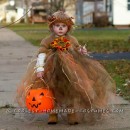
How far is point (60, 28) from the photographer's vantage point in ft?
23.9

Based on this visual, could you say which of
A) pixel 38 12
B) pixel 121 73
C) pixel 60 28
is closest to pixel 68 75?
pixel 60 28

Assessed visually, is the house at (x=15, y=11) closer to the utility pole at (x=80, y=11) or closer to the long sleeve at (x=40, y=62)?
the utility pole at (x=80, y=11)

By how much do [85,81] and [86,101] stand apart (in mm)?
263

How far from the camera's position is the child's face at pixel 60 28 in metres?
7.30

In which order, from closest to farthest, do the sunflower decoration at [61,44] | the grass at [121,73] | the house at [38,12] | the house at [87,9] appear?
the sunflower decoration at [61,44]
the grass at [121,73]
the house at [87,9]
the house at [38,12]

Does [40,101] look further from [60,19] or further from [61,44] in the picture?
[60,19]

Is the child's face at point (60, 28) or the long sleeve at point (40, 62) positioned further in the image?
the child's face at point (60, 28)

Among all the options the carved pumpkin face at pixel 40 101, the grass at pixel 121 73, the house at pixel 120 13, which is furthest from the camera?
the house at pixel 120 13

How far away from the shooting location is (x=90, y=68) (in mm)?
7309

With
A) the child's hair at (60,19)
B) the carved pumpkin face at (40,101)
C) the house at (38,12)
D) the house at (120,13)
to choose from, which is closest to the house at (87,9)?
the house at (120,13)

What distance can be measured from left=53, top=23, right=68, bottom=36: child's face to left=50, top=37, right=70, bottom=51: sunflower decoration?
0.29 ft

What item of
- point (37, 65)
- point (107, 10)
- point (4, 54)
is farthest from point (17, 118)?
point (107, 10)

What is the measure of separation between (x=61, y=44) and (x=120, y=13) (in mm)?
37337

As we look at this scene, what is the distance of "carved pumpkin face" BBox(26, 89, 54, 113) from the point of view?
7066 mm
